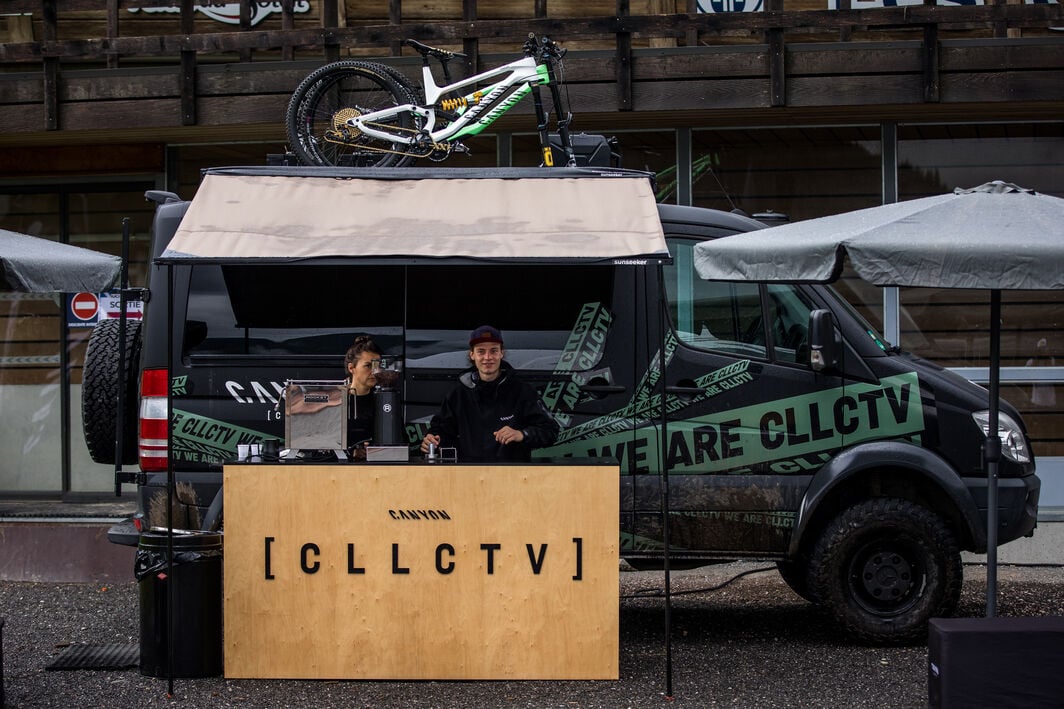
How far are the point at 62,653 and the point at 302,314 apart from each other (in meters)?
2.32

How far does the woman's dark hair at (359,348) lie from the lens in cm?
693

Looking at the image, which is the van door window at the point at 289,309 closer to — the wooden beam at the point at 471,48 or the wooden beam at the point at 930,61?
the wooden beam at the point at 471,48

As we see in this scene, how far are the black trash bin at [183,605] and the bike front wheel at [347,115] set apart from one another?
2822 millimetres

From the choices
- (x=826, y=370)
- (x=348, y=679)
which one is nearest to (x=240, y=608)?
(x=348, y=679)

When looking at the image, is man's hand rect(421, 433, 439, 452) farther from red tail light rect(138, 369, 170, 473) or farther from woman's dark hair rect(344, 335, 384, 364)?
red tail light rect(138, 369, 170, 473)

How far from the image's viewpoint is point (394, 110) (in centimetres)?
828

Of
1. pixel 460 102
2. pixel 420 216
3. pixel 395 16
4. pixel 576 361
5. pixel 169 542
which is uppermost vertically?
pixel 395 16

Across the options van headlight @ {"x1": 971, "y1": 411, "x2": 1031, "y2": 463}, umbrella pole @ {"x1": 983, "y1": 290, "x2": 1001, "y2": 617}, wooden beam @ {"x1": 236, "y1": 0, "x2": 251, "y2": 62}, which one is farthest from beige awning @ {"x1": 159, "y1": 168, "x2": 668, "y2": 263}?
wooden beam @ {"x1": 236, "y1": 0, "x2": 251, "y2": 62}

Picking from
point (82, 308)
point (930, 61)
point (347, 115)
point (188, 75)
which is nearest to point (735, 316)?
point (347, 115)

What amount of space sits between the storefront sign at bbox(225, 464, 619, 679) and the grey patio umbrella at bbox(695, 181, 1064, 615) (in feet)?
4.21

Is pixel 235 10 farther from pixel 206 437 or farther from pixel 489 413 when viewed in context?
pixel 489 413

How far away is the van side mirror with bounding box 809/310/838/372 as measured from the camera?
686cm

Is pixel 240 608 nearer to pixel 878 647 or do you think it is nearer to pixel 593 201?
pixel 593 201

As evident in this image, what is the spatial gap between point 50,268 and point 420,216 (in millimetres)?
1820
